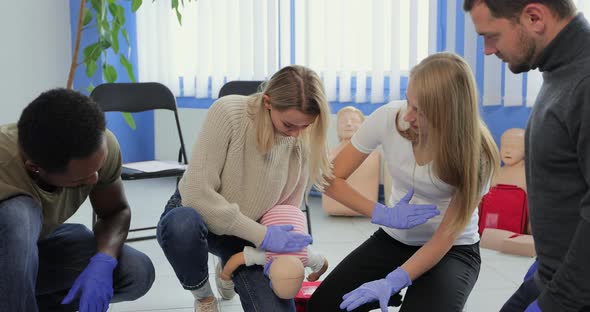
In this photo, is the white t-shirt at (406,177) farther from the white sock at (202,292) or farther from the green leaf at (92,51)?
the green leaf at (92,51)

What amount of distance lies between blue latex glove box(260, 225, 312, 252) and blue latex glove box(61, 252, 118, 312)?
0.41 meters

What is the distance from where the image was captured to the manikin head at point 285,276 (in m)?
1.57

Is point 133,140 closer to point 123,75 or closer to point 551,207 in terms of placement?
point 123,75

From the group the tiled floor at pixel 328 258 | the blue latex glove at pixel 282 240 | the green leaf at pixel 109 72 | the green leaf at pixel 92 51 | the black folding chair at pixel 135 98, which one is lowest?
the tiled floor at pixel 328 258

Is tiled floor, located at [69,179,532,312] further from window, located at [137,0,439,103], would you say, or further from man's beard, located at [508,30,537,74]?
man's beard, located at [508,30,537,74]

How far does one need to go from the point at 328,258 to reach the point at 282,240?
103 centimetres

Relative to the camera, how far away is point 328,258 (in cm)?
265

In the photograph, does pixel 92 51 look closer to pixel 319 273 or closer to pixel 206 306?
pixel 206 306

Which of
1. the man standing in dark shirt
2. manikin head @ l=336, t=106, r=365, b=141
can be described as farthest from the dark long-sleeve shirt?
manikin head @ l=336, t=106, r=365, b=141

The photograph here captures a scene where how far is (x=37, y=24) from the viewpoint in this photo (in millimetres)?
3709

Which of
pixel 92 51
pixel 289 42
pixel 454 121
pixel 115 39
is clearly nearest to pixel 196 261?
pixel 454 121

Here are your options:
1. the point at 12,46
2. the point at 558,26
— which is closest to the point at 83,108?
the point at 558,26

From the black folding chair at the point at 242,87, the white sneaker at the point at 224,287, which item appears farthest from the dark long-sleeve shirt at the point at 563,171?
the black folding chair at the point at 242,87

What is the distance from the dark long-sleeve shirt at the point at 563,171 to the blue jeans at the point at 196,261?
0.74 meters
